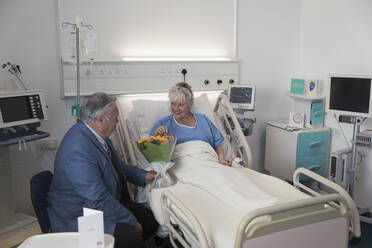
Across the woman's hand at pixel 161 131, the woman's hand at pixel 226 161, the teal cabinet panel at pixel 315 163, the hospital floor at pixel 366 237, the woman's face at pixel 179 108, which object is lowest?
the hospital floor at pixel 366 237

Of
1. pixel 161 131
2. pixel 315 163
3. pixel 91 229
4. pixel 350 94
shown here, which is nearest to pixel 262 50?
pixel 350 94

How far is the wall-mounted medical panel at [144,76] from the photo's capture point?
10.2 feet

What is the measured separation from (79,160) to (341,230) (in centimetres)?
144

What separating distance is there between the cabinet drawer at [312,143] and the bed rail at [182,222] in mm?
1913

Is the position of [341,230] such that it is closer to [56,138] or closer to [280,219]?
[280,219]

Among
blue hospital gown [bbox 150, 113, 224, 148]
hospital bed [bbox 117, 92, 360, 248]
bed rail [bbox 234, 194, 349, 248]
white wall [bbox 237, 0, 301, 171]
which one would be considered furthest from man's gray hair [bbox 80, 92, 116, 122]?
white wall [bbox 237, 0, 301, 171]

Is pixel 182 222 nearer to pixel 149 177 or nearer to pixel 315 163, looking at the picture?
pixel 149 177

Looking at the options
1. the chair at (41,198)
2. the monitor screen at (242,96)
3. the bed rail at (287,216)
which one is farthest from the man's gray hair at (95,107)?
the monitor screen at (242,96)

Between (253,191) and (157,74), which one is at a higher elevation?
(157,74)

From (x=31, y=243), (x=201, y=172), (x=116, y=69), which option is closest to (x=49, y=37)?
(x=116, y=69)

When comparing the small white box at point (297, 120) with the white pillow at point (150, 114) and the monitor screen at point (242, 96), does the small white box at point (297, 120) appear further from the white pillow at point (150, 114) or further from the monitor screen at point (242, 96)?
the white pillow at point (150, 114)

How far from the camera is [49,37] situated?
3018mm

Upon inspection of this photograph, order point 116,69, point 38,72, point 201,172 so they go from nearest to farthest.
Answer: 1. point 201,172
2. point 38,72
3. point 116,69

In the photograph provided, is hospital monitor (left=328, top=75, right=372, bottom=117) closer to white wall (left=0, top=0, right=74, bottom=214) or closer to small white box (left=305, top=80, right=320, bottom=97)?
small white box (left=305, top=80, right=320, bottom=97)
